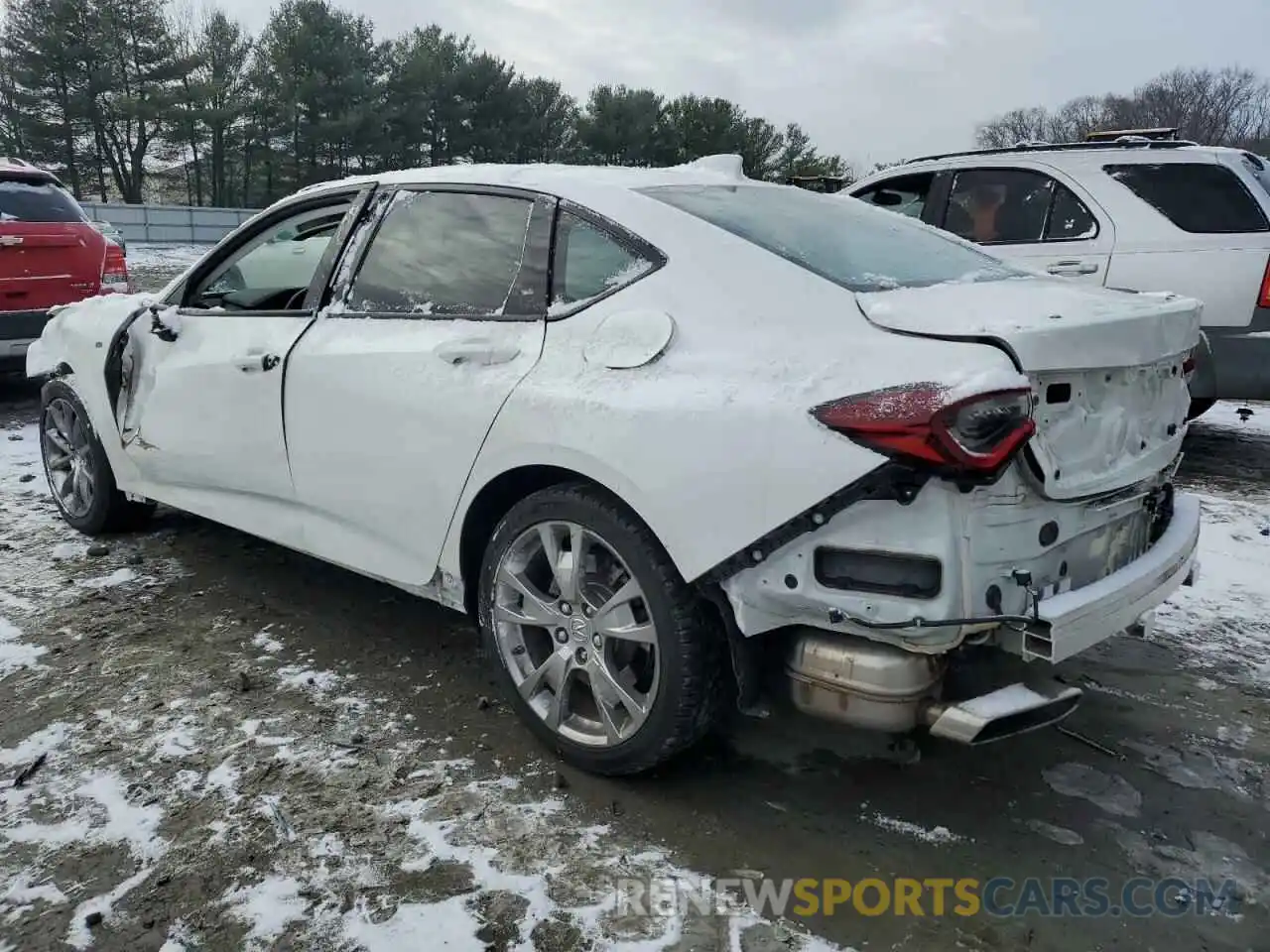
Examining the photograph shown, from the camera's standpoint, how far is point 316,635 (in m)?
3.61

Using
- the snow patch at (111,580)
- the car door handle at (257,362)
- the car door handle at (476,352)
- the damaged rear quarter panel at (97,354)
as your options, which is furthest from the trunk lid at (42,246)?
the car door handle at (476,352)

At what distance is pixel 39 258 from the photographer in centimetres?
707

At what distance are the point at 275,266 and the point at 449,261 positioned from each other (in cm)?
114

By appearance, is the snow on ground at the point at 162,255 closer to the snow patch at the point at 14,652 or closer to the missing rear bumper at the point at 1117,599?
the snow patch at the point at 14,652

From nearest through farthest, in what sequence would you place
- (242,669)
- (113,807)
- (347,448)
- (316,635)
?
(113,807) < (347,448) < (242,669) < (316,635)

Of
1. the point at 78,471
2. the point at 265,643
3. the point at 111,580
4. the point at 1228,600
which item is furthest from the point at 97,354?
the point at 1228,600

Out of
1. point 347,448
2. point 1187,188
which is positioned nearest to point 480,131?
point 1187,188

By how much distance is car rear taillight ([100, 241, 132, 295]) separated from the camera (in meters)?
7.44

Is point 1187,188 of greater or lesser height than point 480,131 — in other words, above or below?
below

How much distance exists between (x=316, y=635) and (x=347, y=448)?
88cm

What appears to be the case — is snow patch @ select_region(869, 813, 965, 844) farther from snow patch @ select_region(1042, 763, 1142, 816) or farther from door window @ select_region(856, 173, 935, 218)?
door window @ select_region(856, 173, 935, 218)

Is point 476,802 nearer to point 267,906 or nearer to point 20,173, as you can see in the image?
point 267,906

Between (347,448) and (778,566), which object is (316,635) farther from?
(778,566)

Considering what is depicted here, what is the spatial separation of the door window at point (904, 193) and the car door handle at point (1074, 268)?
108 centimetres
